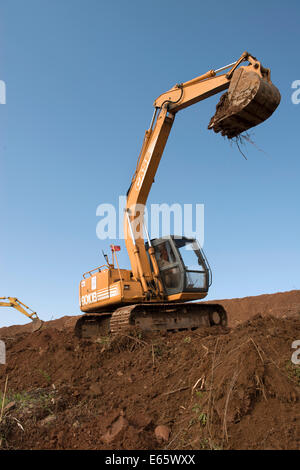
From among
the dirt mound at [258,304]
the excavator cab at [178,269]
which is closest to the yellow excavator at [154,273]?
the excavator cab at [178,269]

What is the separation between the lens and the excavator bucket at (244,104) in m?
7.24

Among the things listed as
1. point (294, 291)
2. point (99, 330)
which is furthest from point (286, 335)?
point (294, 291)

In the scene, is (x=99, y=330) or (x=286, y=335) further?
(x=99, y=330)

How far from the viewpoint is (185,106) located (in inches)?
395

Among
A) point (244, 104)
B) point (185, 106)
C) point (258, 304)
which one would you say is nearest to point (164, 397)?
point (244, 104)

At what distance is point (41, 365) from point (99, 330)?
4.13 metres

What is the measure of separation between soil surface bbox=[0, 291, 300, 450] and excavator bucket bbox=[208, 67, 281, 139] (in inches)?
164

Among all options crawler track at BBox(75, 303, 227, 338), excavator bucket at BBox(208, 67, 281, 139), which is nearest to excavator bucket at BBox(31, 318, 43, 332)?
crawler track at BBox(75, 303, 227, 338)

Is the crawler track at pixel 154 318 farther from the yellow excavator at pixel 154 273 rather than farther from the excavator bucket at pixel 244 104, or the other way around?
the excavator bucket at pixel 244 104

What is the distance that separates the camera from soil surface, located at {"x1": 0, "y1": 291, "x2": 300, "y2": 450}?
419 cm

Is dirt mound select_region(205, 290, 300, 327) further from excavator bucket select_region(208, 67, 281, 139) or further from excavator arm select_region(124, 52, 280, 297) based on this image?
excavator bucket select_region(208, 67, 281, 139)

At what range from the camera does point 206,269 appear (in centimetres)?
1102
